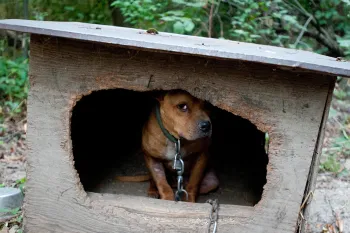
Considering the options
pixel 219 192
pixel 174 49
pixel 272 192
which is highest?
pixel 174 49

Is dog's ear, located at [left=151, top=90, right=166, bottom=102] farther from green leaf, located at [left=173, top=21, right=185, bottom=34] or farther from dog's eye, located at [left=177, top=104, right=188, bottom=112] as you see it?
green leaf, located at [left=173, top=21, right=185, bottom=34]

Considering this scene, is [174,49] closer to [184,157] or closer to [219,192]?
[184,157]

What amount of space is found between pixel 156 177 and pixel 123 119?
115 centimetres

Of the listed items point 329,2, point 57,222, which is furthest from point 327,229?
point 329,2

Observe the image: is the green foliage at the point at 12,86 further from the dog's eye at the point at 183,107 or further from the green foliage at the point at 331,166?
the green foliage at the point at 331,166

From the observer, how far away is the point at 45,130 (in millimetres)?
2619

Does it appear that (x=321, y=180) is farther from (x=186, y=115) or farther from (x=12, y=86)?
(x=12, y=86)

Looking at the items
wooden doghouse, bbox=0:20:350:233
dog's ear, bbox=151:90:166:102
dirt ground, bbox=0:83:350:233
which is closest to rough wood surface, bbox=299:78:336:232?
wooden doghouse, bbox=0:20:350:233

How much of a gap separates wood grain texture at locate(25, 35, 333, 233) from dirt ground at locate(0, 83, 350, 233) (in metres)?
0.88

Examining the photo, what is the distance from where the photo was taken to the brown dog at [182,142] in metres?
2.99

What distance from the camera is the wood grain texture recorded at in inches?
96.2

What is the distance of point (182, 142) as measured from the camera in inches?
130

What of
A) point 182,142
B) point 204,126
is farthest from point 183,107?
point 182,142

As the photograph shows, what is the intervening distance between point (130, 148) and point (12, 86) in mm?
2038
